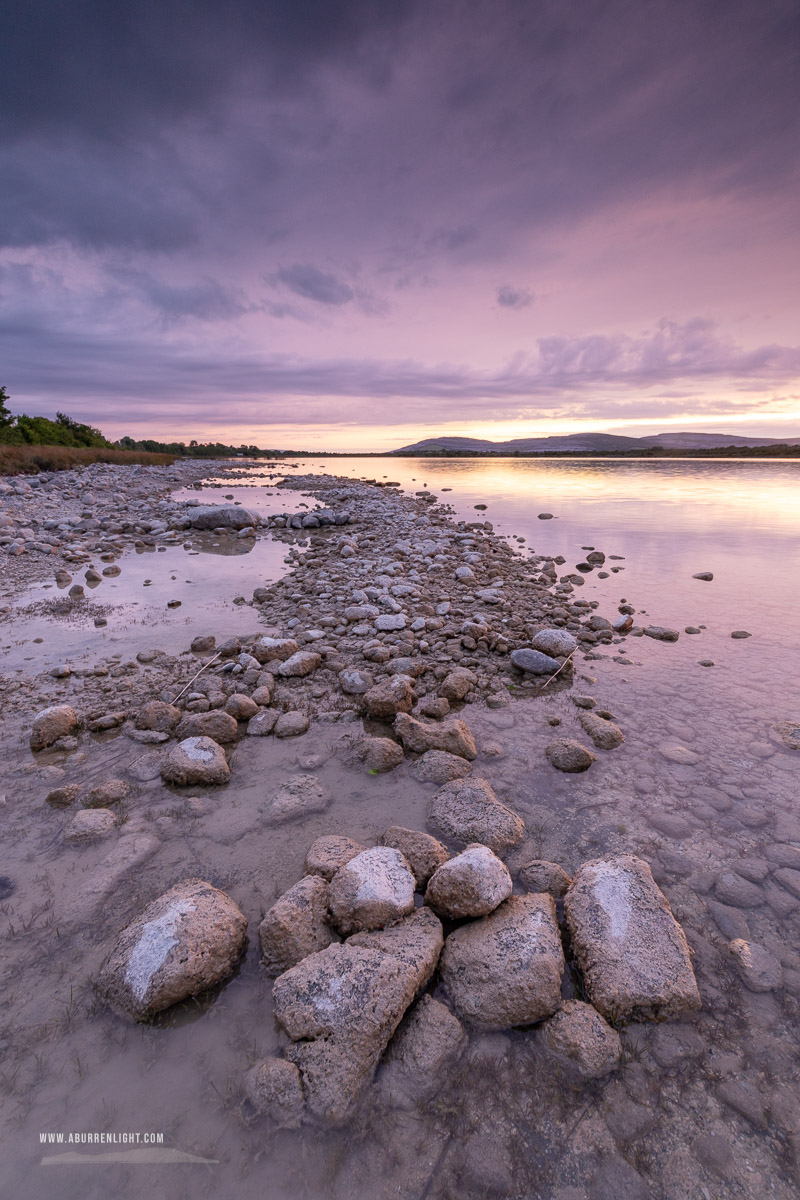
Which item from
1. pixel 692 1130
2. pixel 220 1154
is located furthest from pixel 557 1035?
pixel 220 1154

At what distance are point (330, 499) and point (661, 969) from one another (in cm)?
2687

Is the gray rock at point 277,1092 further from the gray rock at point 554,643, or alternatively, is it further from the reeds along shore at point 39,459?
the reeds along shore at point 39,459

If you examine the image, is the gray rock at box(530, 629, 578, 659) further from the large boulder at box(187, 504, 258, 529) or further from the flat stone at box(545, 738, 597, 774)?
the large boulder at box(187, 504, 258, 529)

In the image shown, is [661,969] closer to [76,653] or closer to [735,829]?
[735,829]

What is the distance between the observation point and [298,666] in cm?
609

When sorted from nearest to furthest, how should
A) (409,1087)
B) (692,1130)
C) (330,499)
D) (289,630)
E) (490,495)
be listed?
(692,1130), (409,1087), (289,630), (330,499), (490,495)

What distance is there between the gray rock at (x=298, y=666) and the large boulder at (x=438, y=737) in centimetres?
178

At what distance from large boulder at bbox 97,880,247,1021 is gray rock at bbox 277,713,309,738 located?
2137mm

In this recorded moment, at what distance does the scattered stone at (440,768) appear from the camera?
4.30 metres

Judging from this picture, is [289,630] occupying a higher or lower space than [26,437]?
lower

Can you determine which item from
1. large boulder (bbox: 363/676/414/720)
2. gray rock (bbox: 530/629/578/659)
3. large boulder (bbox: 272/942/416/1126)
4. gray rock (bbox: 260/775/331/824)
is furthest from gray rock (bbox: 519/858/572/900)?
gray rock (bbox: 530/629/578/659)

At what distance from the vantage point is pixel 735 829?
3639 millimetres

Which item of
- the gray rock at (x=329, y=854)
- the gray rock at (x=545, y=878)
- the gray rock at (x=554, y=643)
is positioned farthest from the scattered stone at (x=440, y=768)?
the gray rock at (x=554, y=643)

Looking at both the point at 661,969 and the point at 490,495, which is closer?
the point at 661,969
